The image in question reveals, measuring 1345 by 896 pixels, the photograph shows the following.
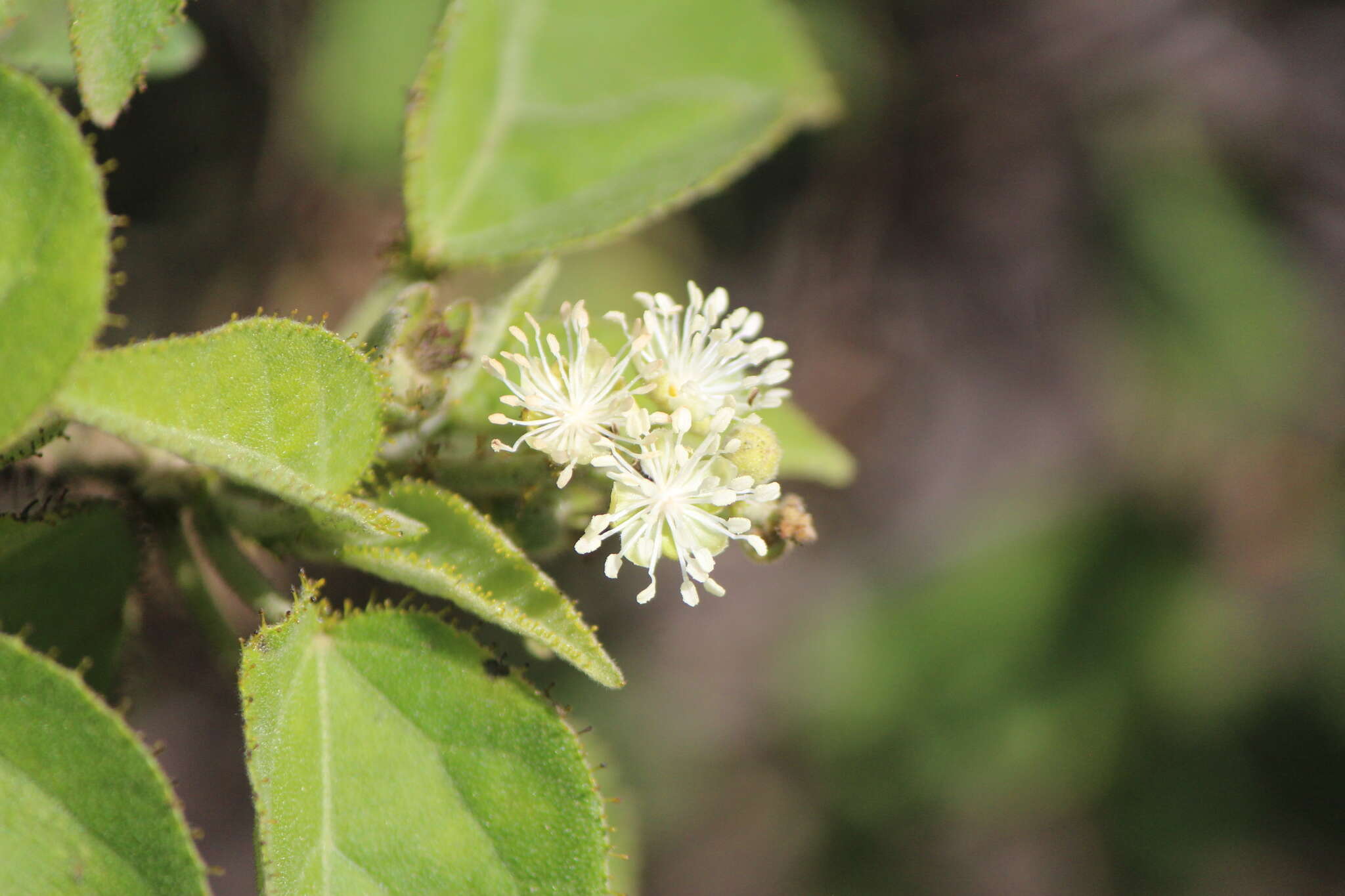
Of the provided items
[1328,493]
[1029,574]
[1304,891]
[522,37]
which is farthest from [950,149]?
[1304,891]

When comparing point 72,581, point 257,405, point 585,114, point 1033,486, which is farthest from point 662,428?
point 1033,486

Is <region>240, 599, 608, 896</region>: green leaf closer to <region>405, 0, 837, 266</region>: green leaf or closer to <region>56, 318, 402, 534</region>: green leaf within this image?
<region>56, 318, 402, 534</region>: green leaf

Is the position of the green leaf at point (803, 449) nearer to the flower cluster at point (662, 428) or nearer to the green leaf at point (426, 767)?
the flower cluster at point (662, 428)

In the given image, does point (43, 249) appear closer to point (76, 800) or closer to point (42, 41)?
point (76, 800)

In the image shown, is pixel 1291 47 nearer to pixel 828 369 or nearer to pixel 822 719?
pixel 828 369

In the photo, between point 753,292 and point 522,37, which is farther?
point 753,292

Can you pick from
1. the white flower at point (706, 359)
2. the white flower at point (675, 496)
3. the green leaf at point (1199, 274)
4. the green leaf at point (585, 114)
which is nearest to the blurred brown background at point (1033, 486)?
the green leaf at point (1199, 274)

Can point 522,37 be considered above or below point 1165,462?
above
